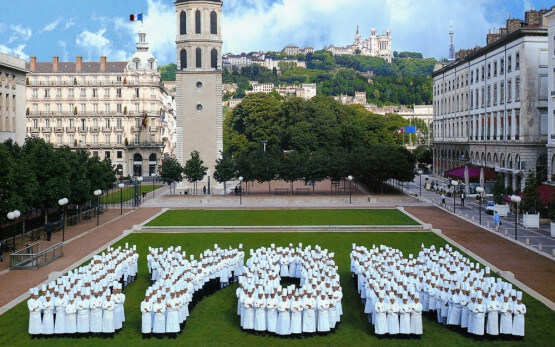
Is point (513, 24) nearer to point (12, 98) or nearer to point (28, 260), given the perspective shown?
point (12, 98)

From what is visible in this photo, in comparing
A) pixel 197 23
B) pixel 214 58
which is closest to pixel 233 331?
pixel 214 58

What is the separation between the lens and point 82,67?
10250cm

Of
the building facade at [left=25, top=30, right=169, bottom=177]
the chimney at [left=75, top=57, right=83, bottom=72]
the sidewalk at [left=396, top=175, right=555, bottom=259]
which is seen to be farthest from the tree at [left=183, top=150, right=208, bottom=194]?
the chimney at [left=75, top=57, right=83, bottom=72]

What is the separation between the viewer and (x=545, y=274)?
3092 centimetres

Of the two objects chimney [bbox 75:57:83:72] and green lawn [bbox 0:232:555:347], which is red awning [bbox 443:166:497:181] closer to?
green lawn [bbox 0:232:555:347]

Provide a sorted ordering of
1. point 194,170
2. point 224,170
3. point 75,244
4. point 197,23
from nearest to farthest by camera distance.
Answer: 1. point 75,244
2. point 224,170
3. point 194,170
4. point 197,23

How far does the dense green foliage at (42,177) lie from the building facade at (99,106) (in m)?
46.2

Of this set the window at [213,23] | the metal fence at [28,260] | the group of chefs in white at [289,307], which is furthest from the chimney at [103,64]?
the group of chefs in white at [289,307]

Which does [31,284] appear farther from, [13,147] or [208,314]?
[13,147]

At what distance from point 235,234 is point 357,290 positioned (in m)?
16.7

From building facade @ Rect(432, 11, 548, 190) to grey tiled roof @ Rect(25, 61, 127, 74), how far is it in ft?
163

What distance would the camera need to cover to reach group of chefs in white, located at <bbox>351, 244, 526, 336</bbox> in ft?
71.6

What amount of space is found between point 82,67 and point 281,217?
61.5 m

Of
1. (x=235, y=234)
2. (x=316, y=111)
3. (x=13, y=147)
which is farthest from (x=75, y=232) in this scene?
(x=316, y=111)
